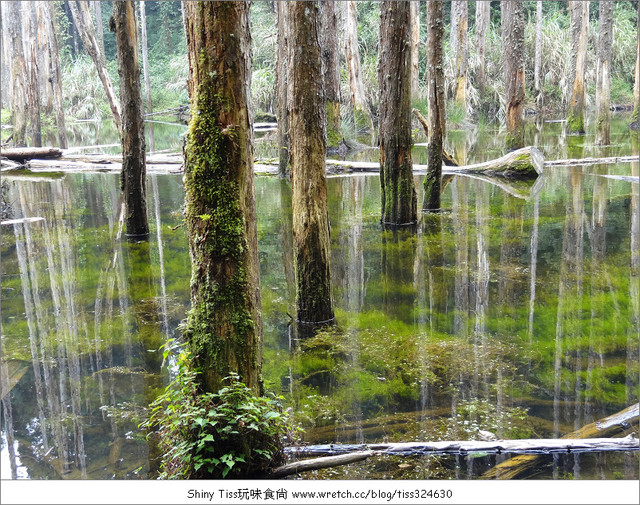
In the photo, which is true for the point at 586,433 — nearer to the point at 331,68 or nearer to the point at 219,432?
the point at 219,432

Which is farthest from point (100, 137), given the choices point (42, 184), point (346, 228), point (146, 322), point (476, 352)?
point (476, 352)

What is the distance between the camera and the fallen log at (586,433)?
398cm

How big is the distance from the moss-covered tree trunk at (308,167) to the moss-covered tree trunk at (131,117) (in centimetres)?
465

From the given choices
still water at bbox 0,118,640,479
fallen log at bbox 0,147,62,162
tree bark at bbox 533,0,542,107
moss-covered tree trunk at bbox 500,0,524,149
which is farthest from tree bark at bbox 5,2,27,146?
tree bark at bbox 533,0,542,107

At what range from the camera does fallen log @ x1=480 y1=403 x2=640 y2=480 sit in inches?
157

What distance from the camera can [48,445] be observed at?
462 cm

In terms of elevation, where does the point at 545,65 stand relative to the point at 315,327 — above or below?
above

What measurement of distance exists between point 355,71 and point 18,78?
39.4 ft

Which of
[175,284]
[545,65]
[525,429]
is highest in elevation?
[545,65]

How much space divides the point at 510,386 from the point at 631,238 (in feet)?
17.8

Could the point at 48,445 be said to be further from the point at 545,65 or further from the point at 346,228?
the point at 545,65

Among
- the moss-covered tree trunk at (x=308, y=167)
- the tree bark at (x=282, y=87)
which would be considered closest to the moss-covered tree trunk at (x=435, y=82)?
the tree bark at (x=282, y=87)

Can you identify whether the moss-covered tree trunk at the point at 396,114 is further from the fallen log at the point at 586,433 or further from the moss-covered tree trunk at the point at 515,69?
the moss-covered tree trunk at the point at 515,69

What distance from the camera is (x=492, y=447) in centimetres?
416
